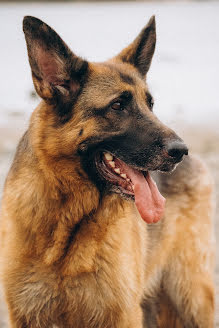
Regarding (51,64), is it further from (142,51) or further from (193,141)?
(193,141)

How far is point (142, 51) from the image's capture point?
4004 millimetres

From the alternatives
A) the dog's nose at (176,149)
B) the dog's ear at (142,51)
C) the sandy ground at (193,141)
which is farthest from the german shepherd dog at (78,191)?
the sandy ground at (193,141)

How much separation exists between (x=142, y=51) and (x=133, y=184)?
125 cm

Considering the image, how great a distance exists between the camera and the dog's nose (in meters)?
3.20

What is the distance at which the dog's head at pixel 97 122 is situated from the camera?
328cm

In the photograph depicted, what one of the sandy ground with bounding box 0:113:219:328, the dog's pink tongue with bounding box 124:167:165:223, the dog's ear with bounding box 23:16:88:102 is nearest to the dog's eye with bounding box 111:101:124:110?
the dog's ear with bounding box 23:16:88:102

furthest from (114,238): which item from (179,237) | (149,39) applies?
(149,39)

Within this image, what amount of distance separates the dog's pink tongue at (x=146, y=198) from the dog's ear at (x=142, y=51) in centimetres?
102

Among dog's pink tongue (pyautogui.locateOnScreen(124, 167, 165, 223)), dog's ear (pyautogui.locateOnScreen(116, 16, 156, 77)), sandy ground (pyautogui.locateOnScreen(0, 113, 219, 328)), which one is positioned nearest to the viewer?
dog's pink tongue (pyautogui.locateOnScreen(124, 167, 165, 223))

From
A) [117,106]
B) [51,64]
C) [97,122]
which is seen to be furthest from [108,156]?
[51,64]

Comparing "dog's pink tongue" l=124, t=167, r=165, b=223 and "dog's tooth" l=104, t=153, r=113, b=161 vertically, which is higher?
"dog's tooth" l=104, t=153, r=113, b=161

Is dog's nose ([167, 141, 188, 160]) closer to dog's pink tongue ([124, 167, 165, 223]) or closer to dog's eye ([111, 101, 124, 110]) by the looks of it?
dog's pink tongue ([124, 167, 165, 223])

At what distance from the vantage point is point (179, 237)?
4465 millimetres

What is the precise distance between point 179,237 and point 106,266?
46.6 inches
